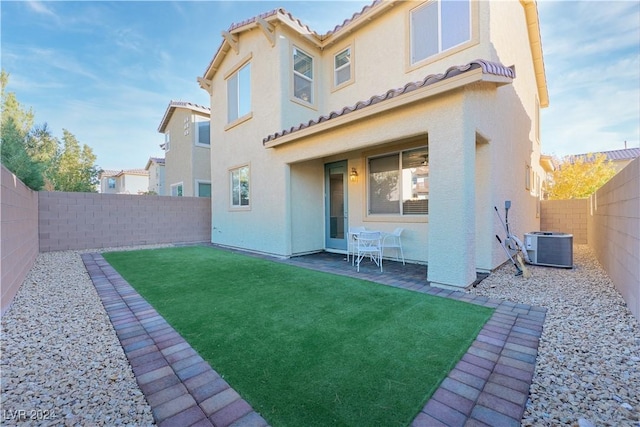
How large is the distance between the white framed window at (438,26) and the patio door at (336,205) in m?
3.58

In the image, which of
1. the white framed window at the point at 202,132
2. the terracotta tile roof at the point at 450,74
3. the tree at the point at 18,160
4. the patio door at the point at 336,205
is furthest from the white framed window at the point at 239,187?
the white framed window at the point at 202,132

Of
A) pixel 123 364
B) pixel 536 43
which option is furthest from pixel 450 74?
pixel 536 43

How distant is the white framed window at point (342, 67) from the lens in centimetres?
885

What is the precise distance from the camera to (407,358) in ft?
8.55

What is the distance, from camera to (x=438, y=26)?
6609 mm

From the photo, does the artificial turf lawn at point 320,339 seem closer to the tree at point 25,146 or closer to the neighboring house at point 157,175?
the tree at point 25,146

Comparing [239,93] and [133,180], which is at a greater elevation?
[239,93]

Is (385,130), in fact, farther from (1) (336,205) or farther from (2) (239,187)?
(2) (239,187)

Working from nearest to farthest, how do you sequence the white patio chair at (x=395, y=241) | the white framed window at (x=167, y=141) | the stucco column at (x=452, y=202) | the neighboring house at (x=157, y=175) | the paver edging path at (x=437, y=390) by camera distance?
the paver edging path at (x=437, y=390)
the stucco column at (x=452, y=202)
the white patio chair at (x=395, y=241)
the white framed window at (x=167, y=141)
the neighboring house at (x=157, y=175)

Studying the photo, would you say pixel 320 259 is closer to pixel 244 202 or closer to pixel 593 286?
pixel 244 202

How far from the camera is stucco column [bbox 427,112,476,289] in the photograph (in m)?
A: 4.51

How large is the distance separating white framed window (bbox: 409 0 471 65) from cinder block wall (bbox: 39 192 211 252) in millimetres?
10482

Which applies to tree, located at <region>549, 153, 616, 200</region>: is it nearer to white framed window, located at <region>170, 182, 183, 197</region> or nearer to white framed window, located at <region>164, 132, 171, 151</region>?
white framed window, located at <region>170, 182, 183, 197</region>

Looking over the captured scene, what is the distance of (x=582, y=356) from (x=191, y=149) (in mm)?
16793
